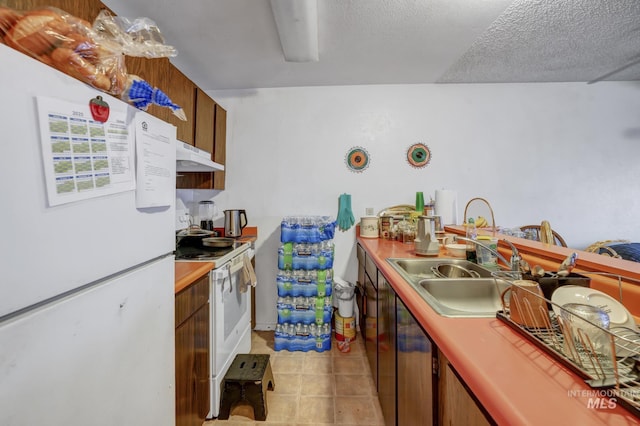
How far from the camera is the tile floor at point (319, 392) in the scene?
4.70 feet

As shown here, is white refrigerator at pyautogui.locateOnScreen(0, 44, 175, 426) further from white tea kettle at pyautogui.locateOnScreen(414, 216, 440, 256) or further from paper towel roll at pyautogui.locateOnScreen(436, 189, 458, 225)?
paper towel roll at pyautogui.locateOnScreen(436, 189, 458, 225)

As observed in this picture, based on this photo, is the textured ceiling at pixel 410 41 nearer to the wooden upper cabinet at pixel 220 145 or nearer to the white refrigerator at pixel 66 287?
the wooden upper cabinet at pixel 220 145

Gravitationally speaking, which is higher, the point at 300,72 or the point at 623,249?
the point at 300,72

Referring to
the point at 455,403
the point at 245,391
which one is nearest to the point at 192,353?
the point at 245,391

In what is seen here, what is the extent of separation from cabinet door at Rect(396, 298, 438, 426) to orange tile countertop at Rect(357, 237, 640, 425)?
113 mm

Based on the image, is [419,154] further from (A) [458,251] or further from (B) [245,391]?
(B) [245,391]

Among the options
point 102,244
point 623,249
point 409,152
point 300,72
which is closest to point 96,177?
point 102,244

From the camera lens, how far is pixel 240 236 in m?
2.33

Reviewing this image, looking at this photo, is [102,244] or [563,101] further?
[563,101]

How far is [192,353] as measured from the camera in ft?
3.85

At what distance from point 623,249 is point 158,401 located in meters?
3.42

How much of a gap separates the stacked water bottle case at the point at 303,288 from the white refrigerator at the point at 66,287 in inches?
52.1

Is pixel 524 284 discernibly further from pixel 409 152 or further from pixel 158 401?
pixel 409 152

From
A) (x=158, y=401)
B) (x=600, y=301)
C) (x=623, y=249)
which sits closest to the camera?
(x=600, y=301)
